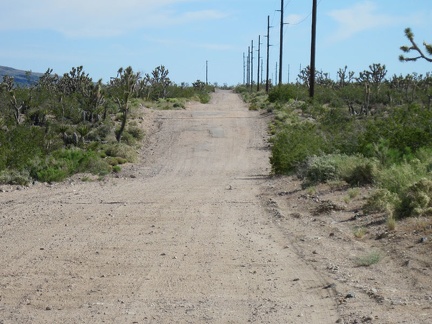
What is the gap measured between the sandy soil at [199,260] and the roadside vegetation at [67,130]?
353 centimetres

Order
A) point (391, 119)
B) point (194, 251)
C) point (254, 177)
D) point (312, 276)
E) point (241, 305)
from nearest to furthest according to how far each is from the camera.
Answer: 1. point (241, 305)
2. point (312, 276)
3. point (194, 251)
4. point (391, 119)
5. point (254, 177)

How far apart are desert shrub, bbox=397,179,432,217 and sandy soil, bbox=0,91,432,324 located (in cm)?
59

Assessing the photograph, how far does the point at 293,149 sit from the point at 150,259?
548 inches

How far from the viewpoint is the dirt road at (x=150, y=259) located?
8227 mm

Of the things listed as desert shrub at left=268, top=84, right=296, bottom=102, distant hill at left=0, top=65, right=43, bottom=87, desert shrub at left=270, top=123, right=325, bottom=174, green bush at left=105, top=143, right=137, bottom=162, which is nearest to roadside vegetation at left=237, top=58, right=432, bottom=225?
desert shrub at left=270, top=123, right=325, bottom=174

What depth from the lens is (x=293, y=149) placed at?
2433cm

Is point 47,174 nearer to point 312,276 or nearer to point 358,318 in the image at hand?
point 312,276

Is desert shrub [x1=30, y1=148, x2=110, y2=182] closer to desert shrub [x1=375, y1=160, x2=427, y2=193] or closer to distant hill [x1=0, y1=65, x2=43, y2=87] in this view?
desert shrub [x1=375, y1=160, x2=427, y2=193]

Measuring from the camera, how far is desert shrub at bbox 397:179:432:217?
12.8m

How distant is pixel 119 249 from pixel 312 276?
345cm

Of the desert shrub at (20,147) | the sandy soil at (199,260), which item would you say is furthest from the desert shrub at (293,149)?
the desert shrub at (20,147)

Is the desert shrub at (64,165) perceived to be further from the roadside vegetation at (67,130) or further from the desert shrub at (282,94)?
the desert shrub at (282,94)

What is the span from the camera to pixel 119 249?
1181cm

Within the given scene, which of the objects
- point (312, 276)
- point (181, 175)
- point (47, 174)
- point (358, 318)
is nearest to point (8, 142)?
point (47, 174)
